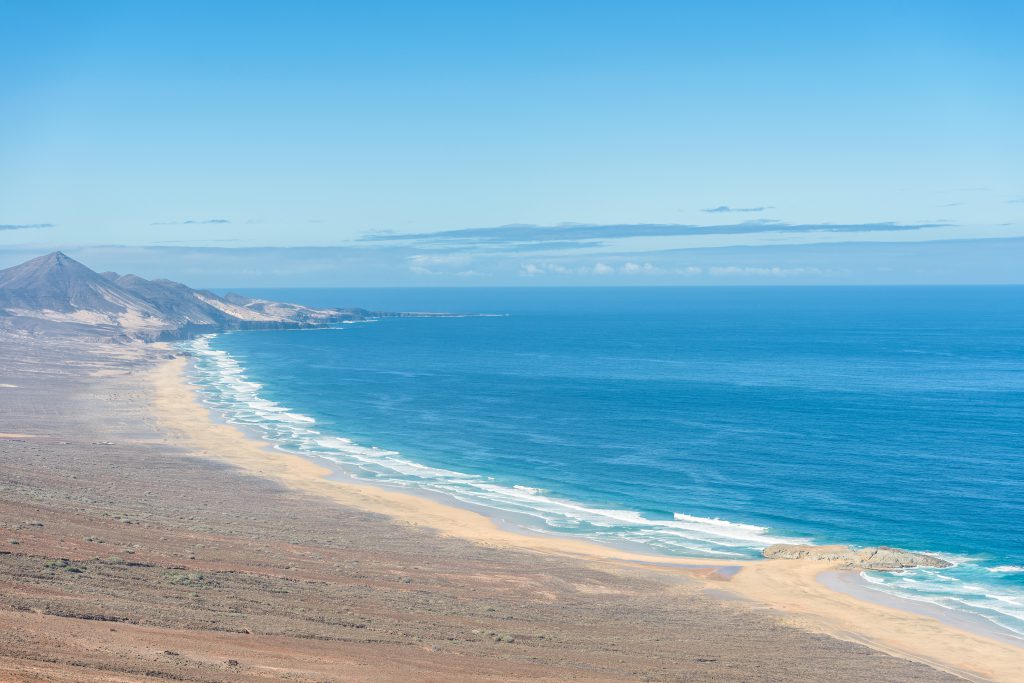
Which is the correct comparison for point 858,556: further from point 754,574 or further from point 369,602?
point 369,602

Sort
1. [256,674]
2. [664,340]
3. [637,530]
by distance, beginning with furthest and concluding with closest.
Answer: [664,340], [637,530], [256,674]

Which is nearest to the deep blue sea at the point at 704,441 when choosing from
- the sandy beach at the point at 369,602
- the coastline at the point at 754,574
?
the coastline at the point at 754,574

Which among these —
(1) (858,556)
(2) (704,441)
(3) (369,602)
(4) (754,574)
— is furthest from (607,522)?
(2) (704,441)

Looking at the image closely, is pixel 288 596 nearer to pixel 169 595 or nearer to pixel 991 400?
pixel 169 595

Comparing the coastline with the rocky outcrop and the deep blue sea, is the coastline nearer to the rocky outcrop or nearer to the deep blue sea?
the rocky outcrop

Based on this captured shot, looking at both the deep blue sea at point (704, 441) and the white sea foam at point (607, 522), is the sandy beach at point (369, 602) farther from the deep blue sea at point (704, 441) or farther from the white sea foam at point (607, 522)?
the deep blue sea at point (704, 441)

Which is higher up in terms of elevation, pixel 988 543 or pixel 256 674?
pixel 256 674

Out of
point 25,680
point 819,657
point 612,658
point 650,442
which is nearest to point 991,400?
point 650,442
